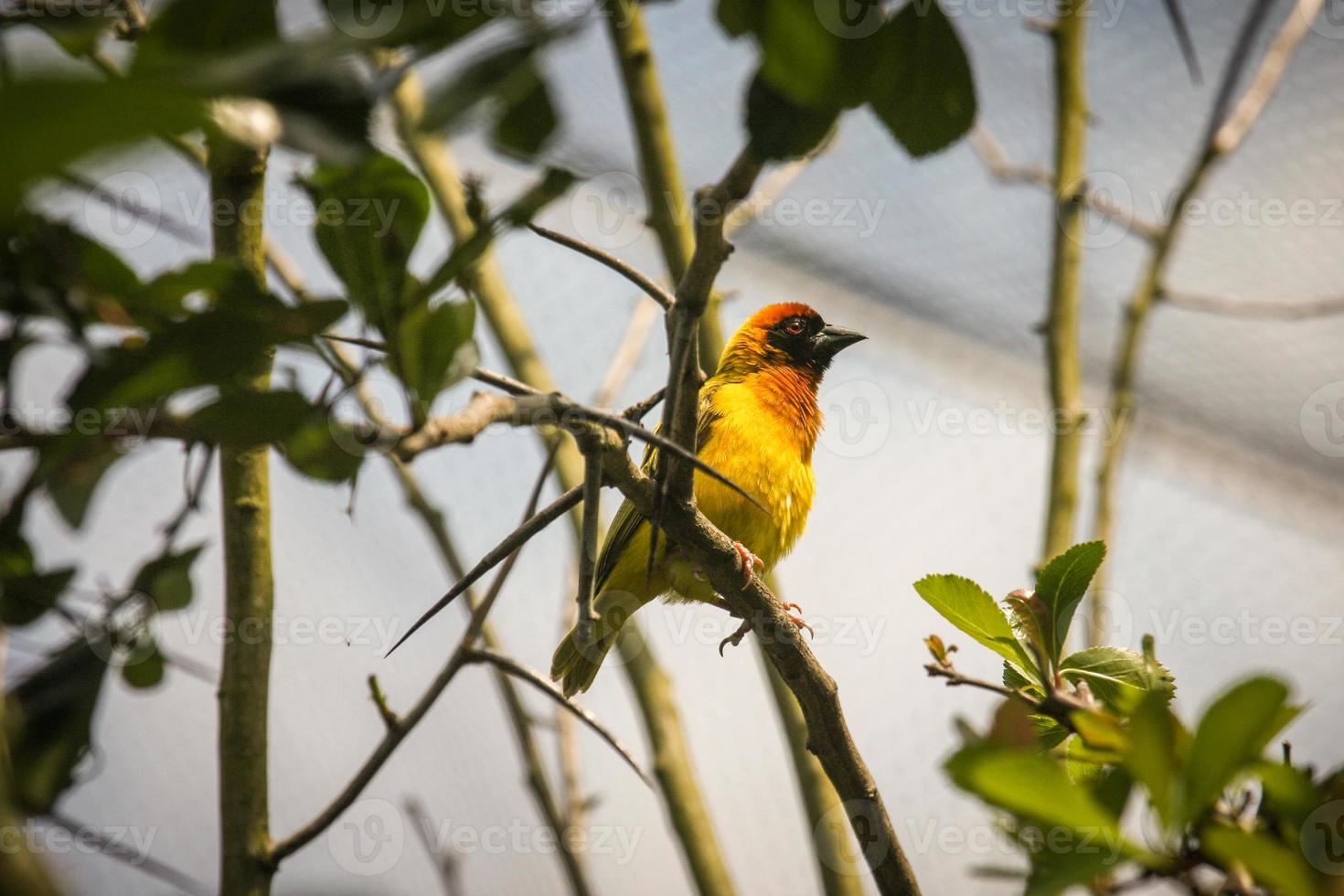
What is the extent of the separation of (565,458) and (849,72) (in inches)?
106

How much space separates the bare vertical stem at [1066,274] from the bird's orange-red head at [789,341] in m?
0.74

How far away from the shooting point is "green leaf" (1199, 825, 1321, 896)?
0.89m

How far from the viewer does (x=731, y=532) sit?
3.10m

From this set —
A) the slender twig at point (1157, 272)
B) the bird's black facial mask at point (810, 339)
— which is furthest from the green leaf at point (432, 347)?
the slender twig at point (1157, 272)

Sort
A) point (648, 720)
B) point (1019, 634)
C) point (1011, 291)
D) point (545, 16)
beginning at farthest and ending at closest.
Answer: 1. point (1011, 291)
2. point (648, 720)
3. point (1019, 634)
4. point (545, 16)

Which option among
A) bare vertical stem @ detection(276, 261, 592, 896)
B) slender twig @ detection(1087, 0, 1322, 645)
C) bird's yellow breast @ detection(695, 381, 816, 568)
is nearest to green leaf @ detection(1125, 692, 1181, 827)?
bird's yellow breast @ detection(695, 381, 816, 568)

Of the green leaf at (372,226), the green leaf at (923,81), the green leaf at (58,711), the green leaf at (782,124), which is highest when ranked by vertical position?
the green leaf at (923,81)

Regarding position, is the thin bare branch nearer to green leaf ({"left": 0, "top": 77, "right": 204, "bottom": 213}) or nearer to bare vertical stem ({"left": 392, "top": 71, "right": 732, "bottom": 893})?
bare vertical stem ({"left": 392, "top": 71, "right": 732, "bottom": 893})

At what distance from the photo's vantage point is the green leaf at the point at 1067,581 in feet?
4.94

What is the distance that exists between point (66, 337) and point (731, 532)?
2.22 m

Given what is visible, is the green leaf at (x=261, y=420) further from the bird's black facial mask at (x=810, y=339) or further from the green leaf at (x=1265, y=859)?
the bird's black facial mask at (x=810, y=339)

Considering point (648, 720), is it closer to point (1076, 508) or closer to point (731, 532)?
point (731, 532)

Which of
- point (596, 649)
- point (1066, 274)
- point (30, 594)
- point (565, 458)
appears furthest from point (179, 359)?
point (1066, 274)

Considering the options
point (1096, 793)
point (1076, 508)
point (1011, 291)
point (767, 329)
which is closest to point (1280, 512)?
point (1011, 291)
